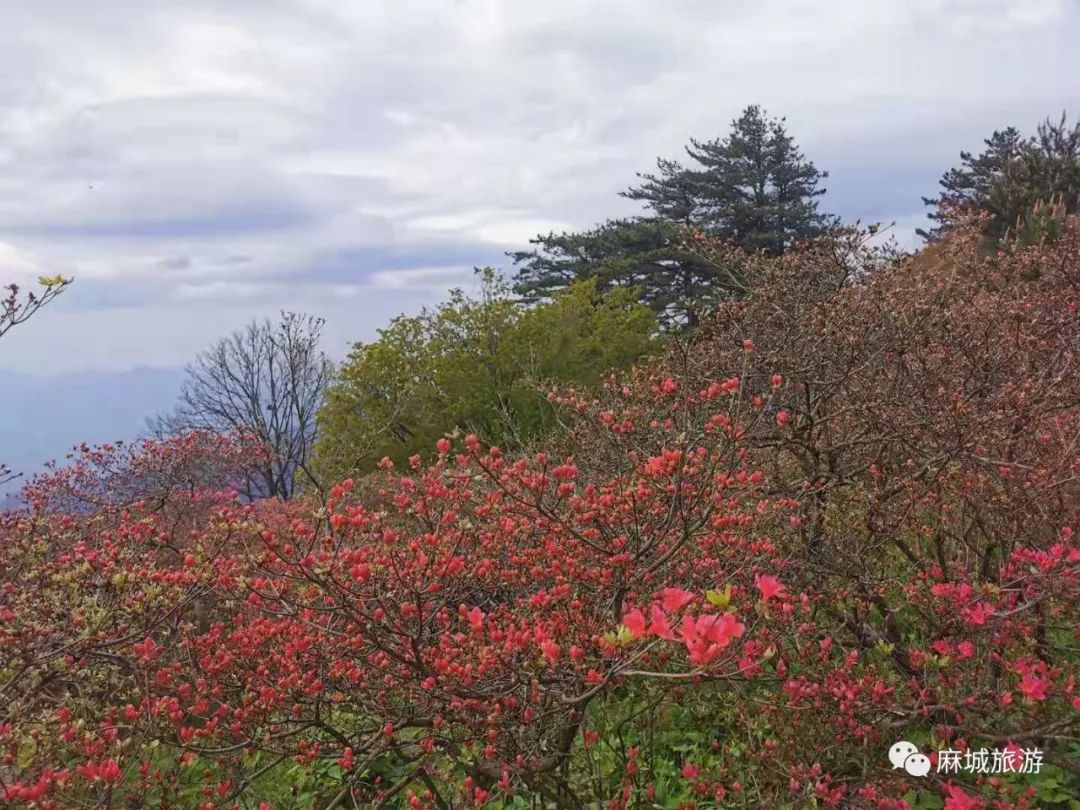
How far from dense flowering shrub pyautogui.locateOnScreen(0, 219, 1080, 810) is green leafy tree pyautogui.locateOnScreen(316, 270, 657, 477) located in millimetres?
11087

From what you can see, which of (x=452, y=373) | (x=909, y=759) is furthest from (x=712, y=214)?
(x=909, y=759)

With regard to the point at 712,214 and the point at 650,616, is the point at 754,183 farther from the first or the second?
the point at 650,616

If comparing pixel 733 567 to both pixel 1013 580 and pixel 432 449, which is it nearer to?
pixel 1013 580

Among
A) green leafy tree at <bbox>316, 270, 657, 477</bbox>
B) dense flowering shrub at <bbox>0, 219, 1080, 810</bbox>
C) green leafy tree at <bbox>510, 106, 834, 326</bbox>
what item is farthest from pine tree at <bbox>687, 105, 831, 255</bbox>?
dense flowering shrub at <bbox>0, 219, 1080, 810</bbox>

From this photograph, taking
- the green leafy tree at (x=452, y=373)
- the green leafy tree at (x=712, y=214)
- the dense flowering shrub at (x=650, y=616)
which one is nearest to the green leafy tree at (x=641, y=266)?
the green leafy tree at (x=712, y=214)

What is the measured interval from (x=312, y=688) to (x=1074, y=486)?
421cm

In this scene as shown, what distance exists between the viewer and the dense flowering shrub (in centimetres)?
272

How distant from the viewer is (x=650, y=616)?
210 cm

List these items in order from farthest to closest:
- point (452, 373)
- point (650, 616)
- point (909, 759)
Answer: point (452, 373), point (909, 759), point (650, 616)

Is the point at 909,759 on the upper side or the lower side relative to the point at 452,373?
lower

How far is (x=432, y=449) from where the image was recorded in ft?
53.8

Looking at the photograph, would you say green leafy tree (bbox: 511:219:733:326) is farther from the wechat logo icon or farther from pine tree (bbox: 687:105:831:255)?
the wechat logo icon

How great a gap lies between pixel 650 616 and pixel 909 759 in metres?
1.67

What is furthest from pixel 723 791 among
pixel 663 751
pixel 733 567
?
pixel 663 751
